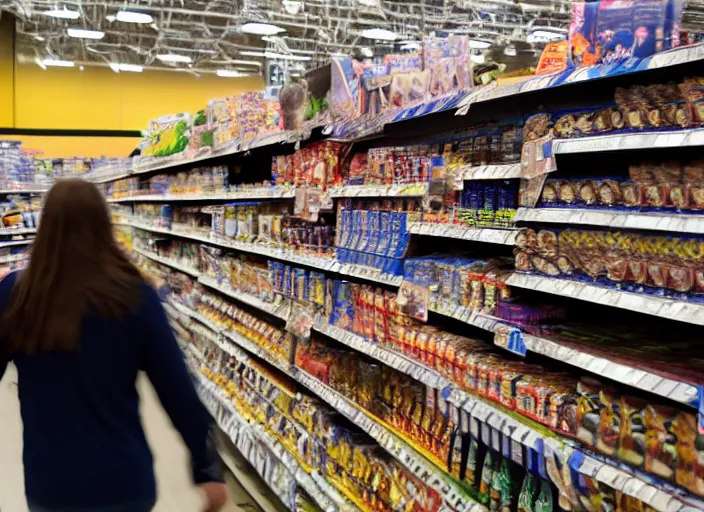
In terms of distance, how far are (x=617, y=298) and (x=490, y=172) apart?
2.20 ft

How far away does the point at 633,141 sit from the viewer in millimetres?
1852

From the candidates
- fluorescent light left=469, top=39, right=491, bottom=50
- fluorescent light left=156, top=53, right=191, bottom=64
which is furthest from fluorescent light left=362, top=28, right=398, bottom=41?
fluorescent light left=156, top=53, right=191, bottom=64

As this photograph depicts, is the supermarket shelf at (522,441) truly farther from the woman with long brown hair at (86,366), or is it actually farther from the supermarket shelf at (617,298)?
the woman with long brown hair at (86,366)

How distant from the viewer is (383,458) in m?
3.42

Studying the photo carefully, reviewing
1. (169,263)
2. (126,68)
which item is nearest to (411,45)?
(126,68)

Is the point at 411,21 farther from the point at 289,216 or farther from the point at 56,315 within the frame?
the point at 56,315

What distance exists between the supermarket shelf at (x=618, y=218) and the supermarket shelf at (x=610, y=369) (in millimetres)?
336

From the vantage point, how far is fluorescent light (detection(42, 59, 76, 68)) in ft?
52.0

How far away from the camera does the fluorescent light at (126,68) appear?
1622 centimetres

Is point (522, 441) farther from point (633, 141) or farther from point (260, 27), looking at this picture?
point (260, 27)

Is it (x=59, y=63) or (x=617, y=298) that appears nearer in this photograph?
(x=617, y=298)

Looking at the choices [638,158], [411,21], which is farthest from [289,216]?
[411,21]

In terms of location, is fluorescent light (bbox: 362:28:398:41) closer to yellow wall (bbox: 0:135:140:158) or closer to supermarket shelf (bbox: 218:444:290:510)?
yellow wall (bbox: 0:135:140:158)

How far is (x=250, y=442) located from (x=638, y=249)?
3480mm
